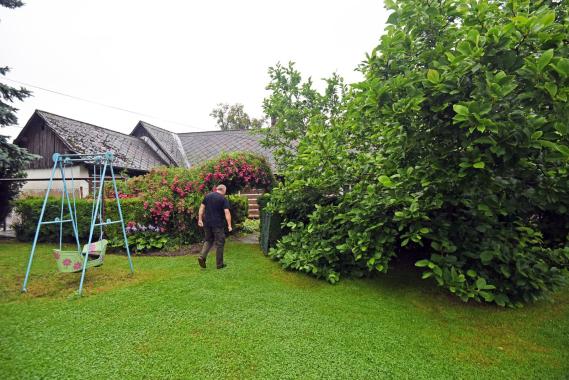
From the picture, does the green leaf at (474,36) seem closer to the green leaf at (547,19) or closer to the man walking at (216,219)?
the green leaf at (547,19)

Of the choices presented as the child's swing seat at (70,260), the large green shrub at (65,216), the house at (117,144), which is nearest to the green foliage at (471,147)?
the child's swing seat at (70,260)

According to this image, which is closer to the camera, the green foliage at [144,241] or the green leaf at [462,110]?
the green leaf at [462,110]

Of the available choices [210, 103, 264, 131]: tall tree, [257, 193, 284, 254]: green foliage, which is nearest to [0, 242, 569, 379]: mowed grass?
[257, 193, 284, 254]: green foliage

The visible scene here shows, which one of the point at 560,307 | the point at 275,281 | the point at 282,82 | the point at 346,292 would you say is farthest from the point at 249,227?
the point at 560,307

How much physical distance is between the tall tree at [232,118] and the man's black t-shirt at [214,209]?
3312 cm

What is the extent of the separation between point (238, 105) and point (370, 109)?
3755 cm

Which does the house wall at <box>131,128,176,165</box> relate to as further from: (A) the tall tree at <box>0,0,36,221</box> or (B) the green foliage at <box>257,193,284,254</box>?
(B) the green foliage at <box>257,193,284,254</box>

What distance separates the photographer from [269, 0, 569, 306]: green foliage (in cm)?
314

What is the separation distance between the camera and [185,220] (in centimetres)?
818

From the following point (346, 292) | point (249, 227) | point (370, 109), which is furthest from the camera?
point (249, 227)

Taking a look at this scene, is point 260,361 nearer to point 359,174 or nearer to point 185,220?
point 359,174

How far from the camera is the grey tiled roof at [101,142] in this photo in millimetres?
14141

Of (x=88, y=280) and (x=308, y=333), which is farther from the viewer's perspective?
(x=88, y=280)

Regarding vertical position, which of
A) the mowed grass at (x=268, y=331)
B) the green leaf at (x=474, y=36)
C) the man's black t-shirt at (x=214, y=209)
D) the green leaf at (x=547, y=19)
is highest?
the green leaf at (x=547, y=19)
